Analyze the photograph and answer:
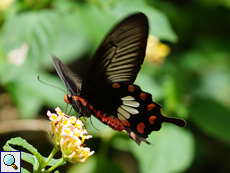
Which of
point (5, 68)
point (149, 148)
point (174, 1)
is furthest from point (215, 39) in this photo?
point (5, 68)

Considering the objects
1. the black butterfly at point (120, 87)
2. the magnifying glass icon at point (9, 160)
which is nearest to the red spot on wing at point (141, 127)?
the black butterfly at point (120, 87)

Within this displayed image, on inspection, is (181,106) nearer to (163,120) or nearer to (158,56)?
(158,56)

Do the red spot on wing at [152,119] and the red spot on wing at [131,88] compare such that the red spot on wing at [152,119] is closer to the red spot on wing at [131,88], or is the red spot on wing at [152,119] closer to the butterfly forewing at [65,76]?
the red spot on wing at [131,88]

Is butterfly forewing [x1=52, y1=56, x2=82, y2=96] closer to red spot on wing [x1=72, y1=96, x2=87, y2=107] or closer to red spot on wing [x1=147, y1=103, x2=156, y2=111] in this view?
red spot on wing [x1=72, y1=96, x2=87, y2=107]

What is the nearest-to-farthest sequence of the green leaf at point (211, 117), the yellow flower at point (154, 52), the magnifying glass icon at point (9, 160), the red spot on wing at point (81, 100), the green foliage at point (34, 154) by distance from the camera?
the green foliage at point (34, 154) < the magnifying glass icon at point (9, 160) < the red spot on wing at point (81, 100) < the green leaf at point (211, 117) < the yellow flower at point (154, 52)

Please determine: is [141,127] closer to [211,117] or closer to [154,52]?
[211,117]

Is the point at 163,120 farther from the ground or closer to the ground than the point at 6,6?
closer to the ground
